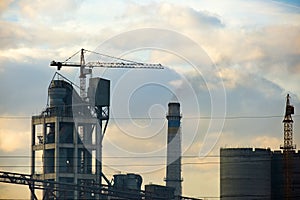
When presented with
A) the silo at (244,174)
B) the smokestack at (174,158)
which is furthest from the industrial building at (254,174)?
the smokestack at (174,158)

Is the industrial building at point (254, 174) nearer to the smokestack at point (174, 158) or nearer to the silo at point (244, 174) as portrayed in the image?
the silo at point (244, 174)

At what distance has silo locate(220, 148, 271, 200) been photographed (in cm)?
12188

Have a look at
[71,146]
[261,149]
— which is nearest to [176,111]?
[261,149]

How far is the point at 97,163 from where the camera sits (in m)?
119

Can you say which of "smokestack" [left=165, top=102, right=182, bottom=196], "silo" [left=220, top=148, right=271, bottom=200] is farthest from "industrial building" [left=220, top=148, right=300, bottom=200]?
"smokestack" [left=165, top=102, right=182, bottom=196]

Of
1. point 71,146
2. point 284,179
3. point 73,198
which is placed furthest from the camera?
point 284,179

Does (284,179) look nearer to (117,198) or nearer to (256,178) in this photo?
(256,178)

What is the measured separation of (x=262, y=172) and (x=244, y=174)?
118 inches

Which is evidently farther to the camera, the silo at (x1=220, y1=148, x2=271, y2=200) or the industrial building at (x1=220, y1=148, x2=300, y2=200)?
the industrial building at (x1=220, y1=148, x2=300, y2=200)

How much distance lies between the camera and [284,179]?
127312 millimetres

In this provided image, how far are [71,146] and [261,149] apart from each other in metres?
24.8

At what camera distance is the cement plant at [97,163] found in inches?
4412

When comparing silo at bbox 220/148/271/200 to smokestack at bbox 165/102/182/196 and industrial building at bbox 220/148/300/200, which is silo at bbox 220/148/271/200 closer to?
industrial building at bbox 220/148/300/200

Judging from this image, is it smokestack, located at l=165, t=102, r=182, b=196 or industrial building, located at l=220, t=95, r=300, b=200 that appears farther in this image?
smokestack, located at l=165, t=102, r=182, b=196
